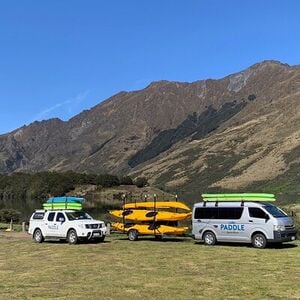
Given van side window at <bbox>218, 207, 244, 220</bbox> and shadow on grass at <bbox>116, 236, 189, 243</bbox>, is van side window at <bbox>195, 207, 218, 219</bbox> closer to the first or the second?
van side window at <bbox>218, 207, 244, 220</bbox>

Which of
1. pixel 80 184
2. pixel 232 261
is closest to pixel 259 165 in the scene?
pixel 80 184

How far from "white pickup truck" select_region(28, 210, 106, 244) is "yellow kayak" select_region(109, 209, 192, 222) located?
1.95m

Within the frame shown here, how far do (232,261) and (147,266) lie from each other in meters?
3.67

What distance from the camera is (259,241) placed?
2784cm

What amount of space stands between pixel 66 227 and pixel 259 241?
1215 cm

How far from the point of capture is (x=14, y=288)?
17.2 m

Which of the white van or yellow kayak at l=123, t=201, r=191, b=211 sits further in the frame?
yellow kayak at l=123, t=201, r=191, b=211

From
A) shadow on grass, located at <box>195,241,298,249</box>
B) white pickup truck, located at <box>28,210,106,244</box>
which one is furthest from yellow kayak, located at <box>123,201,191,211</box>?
shadow on grass, located at <box>195,241,298,249</box>

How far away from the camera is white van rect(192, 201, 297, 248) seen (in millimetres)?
27562

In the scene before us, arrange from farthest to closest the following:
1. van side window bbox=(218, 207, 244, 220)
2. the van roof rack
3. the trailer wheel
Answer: the trailer wheel
the van roof rack
van side window bbox=(218, 207, 244, 220)

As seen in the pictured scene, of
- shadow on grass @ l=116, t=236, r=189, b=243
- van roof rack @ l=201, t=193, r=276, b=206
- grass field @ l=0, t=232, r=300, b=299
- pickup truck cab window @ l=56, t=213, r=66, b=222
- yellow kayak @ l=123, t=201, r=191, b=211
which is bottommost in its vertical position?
grass field @ l=0, t=232, r=300, b=299

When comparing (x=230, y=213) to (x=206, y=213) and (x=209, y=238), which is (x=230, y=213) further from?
(x=209, y=238)

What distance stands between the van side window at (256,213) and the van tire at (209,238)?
8.79 ft

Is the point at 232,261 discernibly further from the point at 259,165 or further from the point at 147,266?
the point at 259,165
